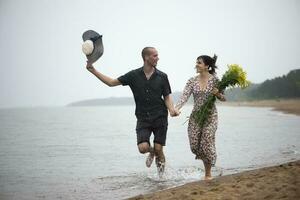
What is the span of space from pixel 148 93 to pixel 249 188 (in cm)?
259

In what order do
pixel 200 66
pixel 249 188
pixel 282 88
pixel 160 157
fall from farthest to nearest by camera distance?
pixel 282 88 < pixel 160 157 < pixel 200 66 < pixel 249 188

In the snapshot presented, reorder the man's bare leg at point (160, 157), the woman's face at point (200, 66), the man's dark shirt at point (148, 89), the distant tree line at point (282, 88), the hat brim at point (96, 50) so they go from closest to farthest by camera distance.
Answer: the hat brim at point (96, 50), the woman's face at point (200, 66), the man's dark shirt at point (148, 89), the man's bare leg at point (160, 157), the distant tree line at point (282, 88)

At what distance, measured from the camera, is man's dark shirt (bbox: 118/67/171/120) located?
7715mm

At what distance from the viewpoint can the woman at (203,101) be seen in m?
7.61

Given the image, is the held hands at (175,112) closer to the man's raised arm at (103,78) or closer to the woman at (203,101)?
the woman at (203,101)

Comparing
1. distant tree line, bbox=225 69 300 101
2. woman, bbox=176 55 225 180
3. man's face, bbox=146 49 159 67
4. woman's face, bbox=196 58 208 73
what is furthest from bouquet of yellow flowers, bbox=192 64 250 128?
distant tree line, bbox=225 69 300 101

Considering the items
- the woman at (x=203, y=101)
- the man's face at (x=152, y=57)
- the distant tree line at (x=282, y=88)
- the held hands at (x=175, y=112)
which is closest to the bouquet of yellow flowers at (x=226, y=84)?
the woman at (x=203, y=101)

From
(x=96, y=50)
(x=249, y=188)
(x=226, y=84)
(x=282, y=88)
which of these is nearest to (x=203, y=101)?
(x=226, y=84)

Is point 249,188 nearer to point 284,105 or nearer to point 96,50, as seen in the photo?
point 96,50

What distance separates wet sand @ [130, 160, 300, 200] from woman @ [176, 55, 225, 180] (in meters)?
0.76

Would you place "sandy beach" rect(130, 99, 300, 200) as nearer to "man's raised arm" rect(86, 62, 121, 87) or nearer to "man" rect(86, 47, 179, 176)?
"man" rect(86, 47, 179, 176)

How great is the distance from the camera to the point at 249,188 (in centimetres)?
592

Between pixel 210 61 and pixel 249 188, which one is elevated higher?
pixel 210 61

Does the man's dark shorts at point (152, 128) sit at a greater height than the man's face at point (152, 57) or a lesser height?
lesser
